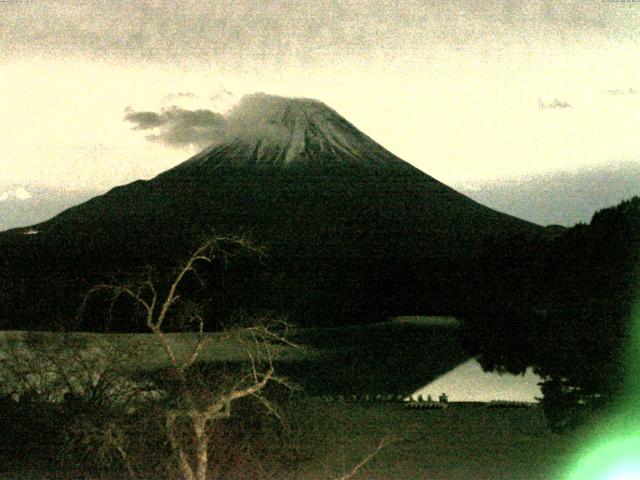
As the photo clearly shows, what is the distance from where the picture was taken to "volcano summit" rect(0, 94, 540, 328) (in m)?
39.4

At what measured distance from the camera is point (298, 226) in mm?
63750

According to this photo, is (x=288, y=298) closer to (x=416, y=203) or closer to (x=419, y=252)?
(x=419, y=252)

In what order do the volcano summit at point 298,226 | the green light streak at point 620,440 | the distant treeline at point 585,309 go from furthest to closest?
the volcano summit at point 298,226 → the distant treeline at point 585,309 → the green light streak at point 620,440

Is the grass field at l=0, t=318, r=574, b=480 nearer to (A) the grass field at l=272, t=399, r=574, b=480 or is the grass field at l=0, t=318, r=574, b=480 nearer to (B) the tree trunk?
(A) the grass field at l=272, t=399, r=574, b=480

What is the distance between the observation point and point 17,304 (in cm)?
3547

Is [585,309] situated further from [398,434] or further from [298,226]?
[298,226]

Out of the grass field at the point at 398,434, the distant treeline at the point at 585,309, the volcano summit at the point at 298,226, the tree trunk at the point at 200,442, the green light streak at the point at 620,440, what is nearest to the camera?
the tree trunk at the point at 200,442

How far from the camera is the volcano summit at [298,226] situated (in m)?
39.4

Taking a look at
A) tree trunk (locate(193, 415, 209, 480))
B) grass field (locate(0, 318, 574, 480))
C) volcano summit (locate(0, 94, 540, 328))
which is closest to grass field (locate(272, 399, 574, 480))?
grass field (locate(0, 318, 574, 480))

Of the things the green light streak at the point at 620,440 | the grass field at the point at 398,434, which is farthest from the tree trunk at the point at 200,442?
the green light streak at the point at 620,440

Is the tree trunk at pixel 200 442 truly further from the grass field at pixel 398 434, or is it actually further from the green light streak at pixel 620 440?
the green light streak at pixel 620 440

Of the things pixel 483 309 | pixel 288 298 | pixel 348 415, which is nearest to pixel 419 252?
pixel 288 298

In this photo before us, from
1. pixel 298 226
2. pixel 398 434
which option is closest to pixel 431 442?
pixel 398 434

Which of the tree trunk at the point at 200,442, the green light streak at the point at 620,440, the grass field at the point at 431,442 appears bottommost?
the grass field at the point at 431,442
